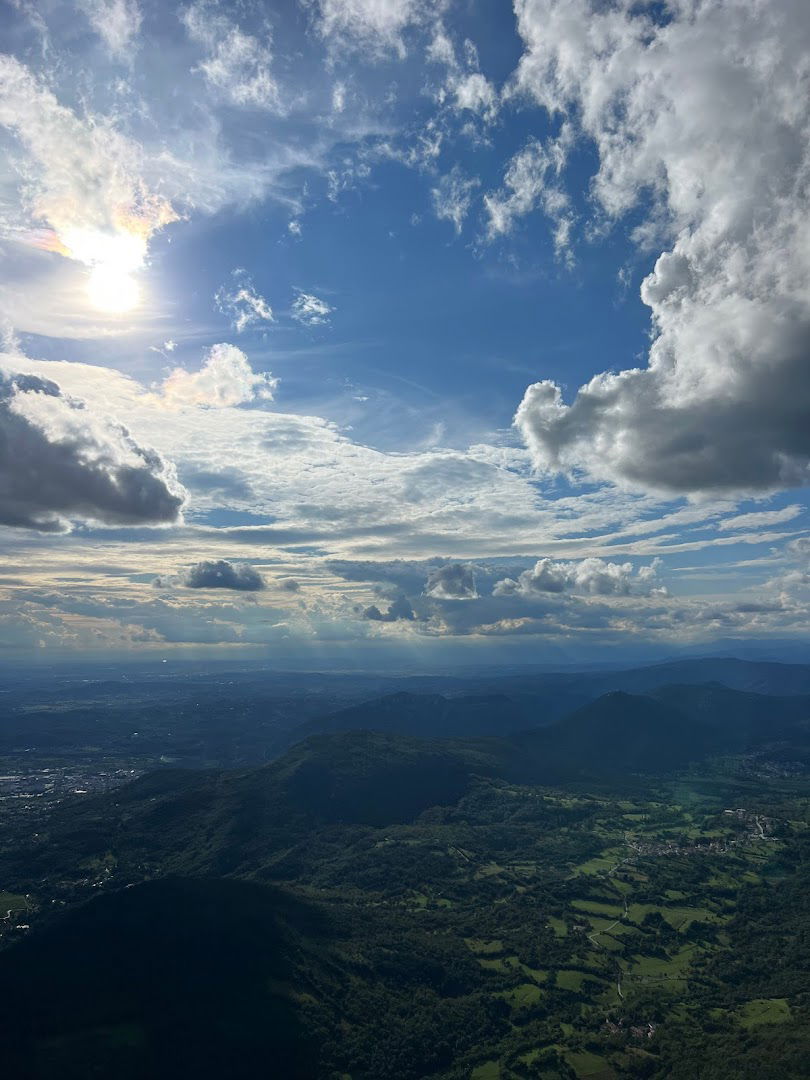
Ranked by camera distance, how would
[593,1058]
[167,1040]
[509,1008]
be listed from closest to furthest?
[167,1040]
[593,1058]
[509,1008]

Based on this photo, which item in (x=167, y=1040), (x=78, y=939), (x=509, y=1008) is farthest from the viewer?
(x=509, y=1008)

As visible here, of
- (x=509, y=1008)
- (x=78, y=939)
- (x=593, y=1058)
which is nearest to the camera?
(x=593, y=1058)

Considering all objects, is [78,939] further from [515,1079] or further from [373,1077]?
[515,1079]

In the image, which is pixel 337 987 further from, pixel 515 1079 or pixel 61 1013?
pixel 61 1013

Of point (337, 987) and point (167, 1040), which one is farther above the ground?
point (167, 1040)

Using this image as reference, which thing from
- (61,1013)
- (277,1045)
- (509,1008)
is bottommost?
(509,1008)

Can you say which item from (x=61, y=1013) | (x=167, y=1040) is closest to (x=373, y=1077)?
(x=167, y=1040)

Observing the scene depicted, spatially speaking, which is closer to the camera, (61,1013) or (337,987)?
(61,1013)

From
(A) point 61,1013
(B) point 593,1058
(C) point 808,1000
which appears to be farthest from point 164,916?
(C) point 808,1000

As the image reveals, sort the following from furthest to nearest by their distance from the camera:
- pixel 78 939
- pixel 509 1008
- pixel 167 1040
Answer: pixel 509 1008 < pixel 78 939 < pixel 167 1040

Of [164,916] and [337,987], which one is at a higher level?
[164,916]
